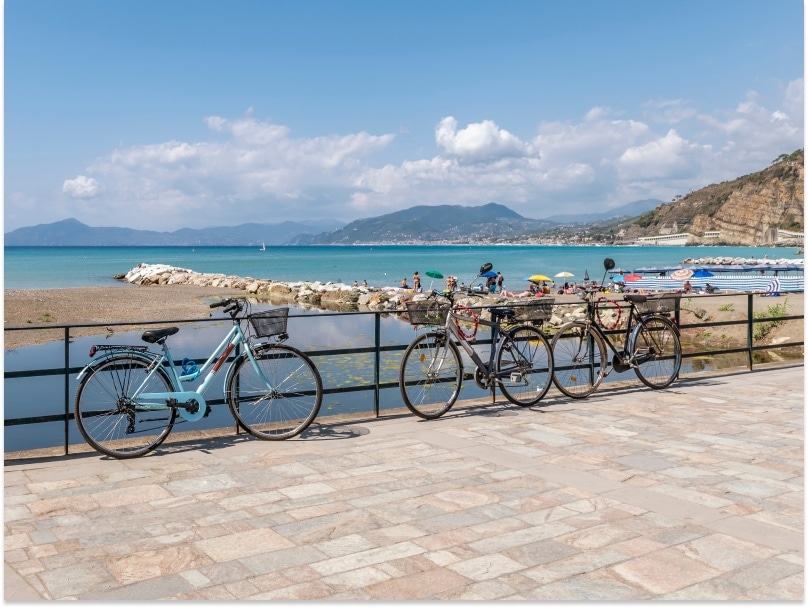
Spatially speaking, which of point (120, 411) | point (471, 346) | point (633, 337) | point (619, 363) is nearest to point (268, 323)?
point (120, 411)

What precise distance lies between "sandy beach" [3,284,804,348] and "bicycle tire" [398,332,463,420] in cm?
1332

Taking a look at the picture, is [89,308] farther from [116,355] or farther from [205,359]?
[116,355]

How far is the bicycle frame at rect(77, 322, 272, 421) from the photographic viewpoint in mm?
6070

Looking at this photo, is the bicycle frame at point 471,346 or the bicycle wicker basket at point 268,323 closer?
the bicycle wicker basket at point 268,323

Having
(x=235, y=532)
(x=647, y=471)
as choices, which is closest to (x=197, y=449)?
(x=235, y=532)

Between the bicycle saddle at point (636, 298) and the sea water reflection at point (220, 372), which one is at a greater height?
the bicycle saddle at point (636, 298)

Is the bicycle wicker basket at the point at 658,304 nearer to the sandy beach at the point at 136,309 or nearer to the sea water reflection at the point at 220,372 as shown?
the sea water reflection at the point at 220,372

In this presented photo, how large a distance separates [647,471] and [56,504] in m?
4.06

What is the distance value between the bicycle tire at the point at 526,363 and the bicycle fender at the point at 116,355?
347 centimetres

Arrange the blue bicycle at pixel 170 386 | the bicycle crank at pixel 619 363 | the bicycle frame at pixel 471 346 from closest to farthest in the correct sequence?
the blue bicycle at pixel 170 386 < the bicycle frame at pixel 471 346 < the bicycle crank at pixel 619 363

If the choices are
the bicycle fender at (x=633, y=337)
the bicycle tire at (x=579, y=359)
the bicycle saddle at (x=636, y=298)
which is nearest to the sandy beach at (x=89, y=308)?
the bicycle tire at (x=579, y=359)

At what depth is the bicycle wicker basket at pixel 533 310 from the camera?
8.22 metres

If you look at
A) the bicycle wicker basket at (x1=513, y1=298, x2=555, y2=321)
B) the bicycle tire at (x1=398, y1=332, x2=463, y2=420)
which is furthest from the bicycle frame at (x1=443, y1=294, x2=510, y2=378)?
the bicycle wicker basket at (x1=513, y1=298, x2=555, y2=321)

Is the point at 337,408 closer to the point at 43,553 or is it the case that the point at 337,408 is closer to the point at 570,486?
the point at 570,486
